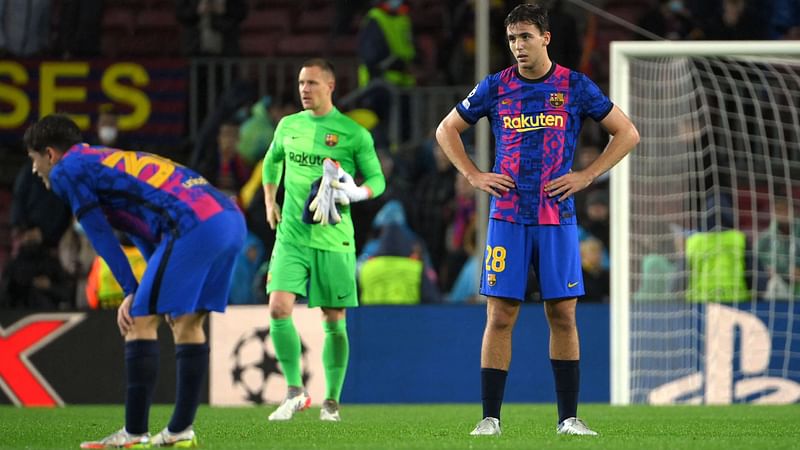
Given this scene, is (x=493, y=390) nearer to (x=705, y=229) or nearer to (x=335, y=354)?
(x=335, y=354)

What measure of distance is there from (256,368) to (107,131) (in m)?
3.64

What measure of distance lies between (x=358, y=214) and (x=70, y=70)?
12.4ft

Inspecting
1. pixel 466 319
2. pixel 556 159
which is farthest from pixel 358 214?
pixel 556 159

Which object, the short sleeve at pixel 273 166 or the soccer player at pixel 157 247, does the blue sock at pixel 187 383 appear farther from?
the short sleeve at pixel 273 166

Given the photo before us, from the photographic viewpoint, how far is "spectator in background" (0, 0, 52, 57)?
607 inches

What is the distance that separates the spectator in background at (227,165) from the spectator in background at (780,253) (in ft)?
16.6

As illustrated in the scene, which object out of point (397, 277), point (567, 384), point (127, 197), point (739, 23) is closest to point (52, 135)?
point (127, 197)

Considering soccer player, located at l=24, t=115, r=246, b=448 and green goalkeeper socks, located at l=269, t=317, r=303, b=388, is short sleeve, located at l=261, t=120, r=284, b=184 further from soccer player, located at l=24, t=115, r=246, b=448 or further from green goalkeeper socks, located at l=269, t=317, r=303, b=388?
soccer player, located at l=24, t=115, r=246, b=448

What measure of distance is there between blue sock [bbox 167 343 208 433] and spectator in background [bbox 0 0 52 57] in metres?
10.1

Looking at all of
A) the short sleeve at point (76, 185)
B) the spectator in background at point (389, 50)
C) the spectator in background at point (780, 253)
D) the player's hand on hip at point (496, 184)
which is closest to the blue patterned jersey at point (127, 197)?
the short sleeve at point (76, 185)

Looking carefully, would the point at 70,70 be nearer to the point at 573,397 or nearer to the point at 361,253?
the point at 361,253

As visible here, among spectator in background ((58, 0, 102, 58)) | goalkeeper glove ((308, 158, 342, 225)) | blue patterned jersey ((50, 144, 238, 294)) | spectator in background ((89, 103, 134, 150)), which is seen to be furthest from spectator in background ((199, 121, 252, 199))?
blue patterned jersey ((50, 144, 238, 294))

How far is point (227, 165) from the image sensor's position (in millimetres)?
14234

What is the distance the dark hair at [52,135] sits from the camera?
5961 mm
